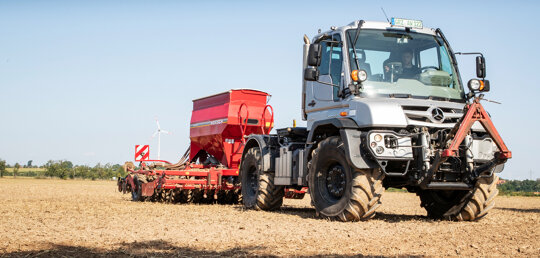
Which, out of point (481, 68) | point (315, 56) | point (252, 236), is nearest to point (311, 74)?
point (315, 56)

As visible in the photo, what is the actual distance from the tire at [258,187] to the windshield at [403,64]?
145 inches

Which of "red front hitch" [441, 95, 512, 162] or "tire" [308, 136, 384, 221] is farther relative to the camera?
"tire" [308, 136, 384, 221]

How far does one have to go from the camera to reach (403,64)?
36.3 feet

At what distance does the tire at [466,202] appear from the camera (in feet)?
34.3

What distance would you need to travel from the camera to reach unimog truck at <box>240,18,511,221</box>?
9.73 m

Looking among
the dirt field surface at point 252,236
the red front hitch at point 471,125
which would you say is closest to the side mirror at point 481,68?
the red front hitch at point 471,125

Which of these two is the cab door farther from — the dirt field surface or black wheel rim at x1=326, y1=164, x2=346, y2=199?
the dirt field surface

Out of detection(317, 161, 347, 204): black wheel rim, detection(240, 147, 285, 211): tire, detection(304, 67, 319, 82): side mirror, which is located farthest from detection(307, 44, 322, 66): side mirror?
detection(240, 147, 285, 211): tire

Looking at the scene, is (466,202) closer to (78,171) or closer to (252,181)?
(252,181)

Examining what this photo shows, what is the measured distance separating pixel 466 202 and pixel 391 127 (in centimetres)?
209

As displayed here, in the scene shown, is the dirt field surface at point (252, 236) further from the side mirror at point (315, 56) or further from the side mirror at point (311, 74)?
the side mirror at point (315, 56)

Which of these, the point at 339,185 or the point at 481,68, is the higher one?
the point at 481,68

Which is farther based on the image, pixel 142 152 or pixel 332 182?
pixel 142 152

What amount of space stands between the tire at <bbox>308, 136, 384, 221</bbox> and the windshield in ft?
4.00
